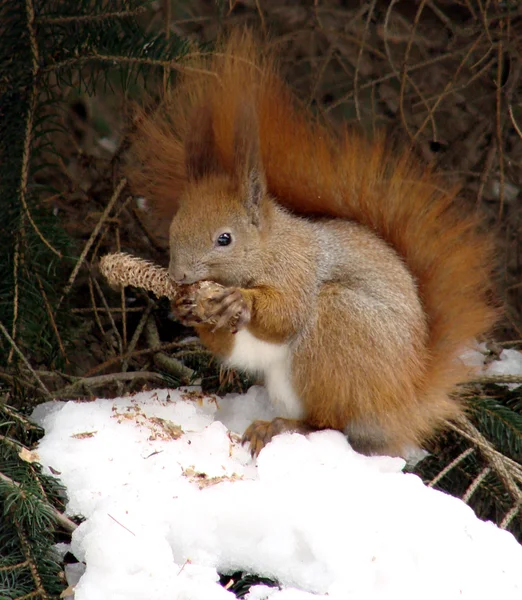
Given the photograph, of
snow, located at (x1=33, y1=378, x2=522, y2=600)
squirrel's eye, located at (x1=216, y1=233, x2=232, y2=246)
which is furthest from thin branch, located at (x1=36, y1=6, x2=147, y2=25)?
snow, located at (x1=33, y1=378, x2=522, y2=600)

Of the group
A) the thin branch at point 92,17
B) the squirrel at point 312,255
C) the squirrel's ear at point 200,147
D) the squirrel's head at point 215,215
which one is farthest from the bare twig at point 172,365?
the thin branch at point 92,17

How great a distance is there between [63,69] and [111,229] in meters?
0.54

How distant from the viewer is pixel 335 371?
1318 mm

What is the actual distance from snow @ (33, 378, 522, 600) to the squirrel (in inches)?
6.0

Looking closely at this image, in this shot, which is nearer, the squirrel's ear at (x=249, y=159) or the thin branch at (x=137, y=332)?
the squirrel's ear at (x=249, y=159)

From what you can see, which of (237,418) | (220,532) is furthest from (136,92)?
(220,532)

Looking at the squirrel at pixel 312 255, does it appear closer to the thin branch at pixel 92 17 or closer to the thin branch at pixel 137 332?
the thin branch at pixel 92 17

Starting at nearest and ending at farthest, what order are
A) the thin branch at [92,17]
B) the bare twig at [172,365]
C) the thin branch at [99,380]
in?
1. the thin branch at [92,17]
2. the thin branch at [99,380]
3. the bare twig at [172,365]

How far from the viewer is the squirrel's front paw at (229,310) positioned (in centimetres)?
125

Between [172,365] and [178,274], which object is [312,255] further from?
[172,365]

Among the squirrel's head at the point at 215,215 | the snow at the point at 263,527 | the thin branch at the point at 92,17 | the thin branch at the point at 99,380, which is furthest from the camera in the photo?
the thin branch at the point at 99,380

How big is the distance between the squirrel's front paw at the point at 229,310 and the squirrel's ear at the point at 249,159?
19 centimetres

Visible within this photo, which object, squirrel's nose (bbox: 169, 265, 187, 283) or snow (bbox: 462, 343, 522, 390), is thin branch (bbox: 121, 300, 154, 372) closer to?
squirrel's nose (bbox: 169, 265, 187, 283)

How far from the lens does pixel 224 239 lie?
1373 millimetres
